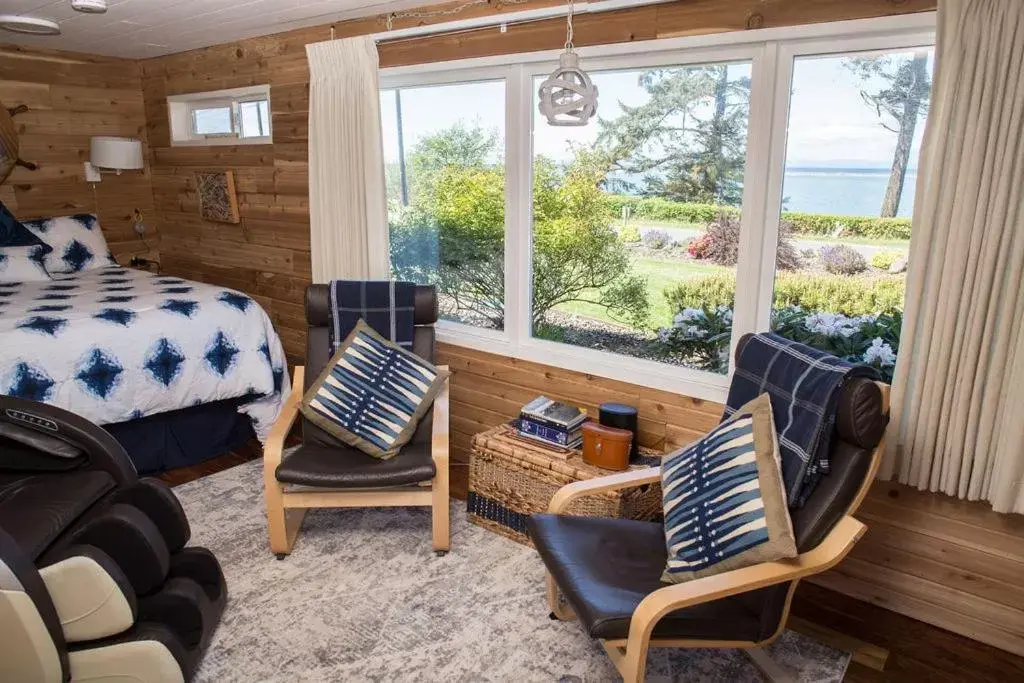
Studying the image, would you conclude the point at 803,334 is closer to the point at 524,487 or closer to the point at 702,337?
the point at 702,337

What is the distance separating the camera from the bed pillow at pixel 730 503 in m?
1.83

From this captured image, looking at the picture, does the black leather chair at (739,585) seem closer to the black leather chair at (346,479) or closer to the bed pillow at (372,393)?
the black leather chair at (346,479)

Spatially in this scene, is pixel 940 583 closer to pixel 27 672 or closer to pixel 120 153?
pixel 27 672

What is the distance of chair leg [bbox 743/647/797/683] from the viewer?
6.93ft

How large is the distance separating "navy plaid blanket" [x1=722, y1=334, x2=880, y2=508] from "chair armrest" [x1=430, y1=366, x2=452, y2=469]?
1.17m

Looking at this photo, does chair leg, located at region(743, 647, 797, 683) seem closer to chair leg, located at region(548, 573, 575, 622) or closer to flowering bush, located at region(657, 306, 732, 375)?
chair leg, located at region(548, 573, 575, 622)

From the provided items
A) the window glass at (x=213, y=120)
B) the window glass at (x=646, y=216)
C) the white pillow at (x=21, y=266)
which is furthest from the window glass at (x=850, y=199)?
the white pillow at (x=21, y=266)

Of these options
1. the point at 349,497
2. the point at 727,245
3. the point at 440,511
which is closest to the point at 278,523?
the point at 349,497

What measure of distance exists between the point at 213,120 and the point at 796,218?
13.1ft

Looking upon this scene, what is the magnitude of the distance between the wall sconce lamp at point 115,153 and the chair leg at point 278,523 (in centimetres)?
323

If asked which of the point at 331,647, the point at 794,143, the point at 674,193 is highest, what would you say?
the point at 794,143

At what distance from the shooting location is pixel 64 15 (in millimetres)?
3590

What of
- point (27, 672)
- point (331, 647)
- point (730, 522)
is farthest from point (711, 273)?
point (27, 672)

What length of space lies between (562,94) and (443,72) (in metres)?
1.38
